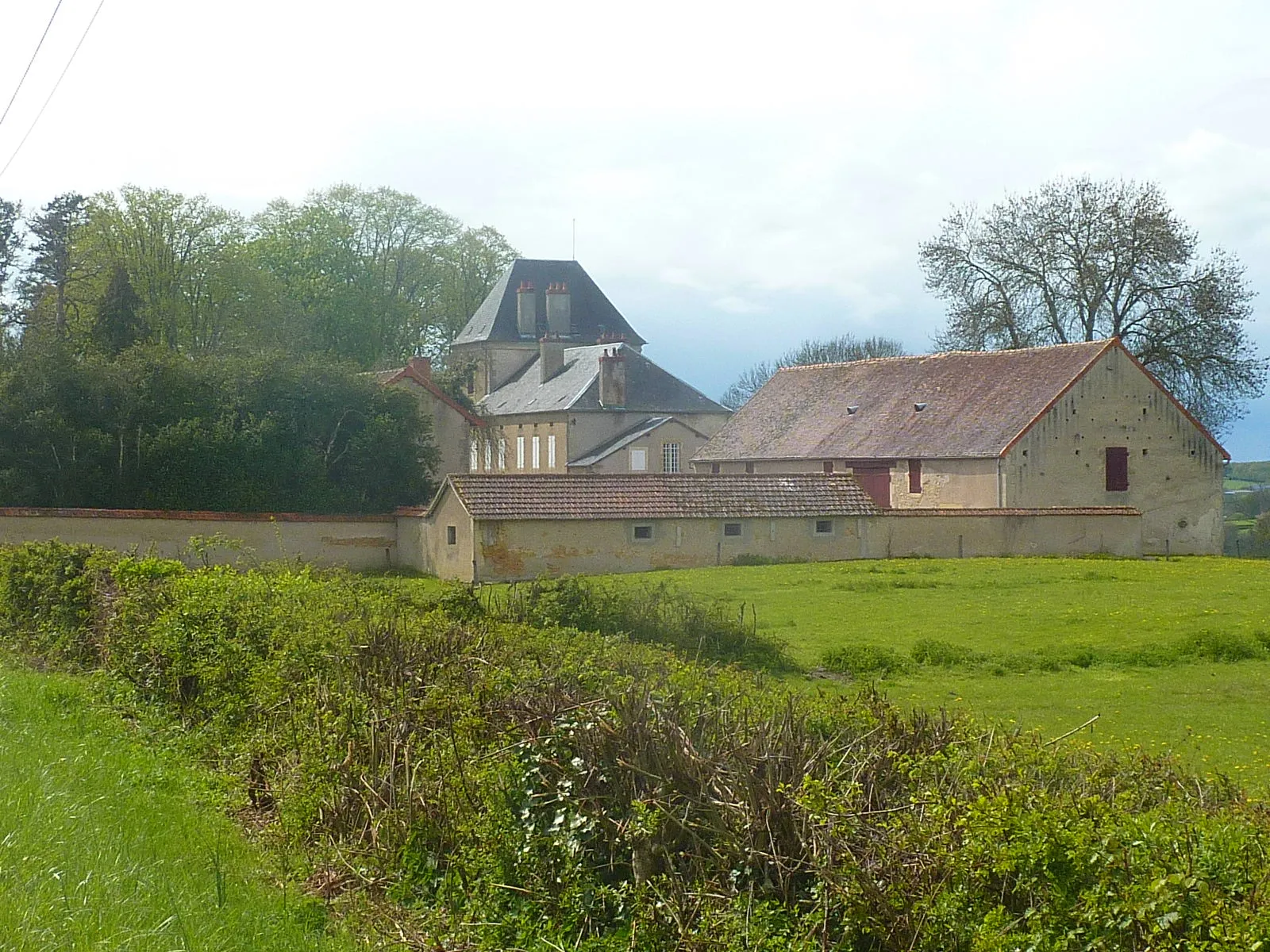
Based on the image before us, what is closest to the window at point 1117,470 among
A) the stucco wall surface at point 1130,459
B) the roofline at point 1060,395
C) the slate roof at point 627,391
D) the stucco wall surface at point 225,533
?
the stucco wall surface at point 1130,459

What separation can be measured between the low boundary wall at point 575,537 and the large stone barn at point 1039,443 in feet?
15.3

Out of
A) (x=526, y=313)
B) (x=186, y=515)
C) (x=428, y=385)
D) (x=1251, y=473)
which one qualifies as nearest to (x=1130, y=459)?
(x=428, y=385)

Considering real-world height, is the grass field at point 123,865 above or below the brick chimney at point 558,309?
below

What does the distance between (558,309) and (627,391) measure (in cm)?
1530

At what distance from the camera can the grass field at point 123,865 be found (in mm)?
6160

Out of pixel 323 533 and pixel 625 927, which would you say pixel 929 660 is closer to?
pixel 625 927

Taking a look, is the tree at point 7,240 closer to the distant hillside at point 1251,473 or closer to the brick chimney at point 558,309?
the brick chimney at point 558,309

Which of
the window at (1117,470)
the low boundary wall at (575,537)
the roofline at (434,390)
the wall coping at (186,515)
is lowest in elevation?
the low boundary wall at (575,537)

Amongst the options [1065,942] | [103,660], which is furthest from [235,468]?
[1065,942]

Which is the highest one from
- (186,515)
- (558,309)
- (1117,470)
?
(558,309)

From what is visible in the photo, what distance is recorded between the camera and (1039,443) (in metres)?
41.0

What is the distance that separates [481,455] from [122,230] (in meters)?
20.0

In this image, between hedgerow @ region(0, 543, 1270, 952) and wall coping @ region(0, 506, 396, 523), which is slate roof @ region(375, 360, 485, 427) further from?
hedgerow @ region(0, 543, 1270, 952)

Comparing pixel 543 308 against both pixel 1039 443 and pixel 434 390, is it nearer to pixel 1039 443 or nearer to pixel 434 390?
pixel 434 390
